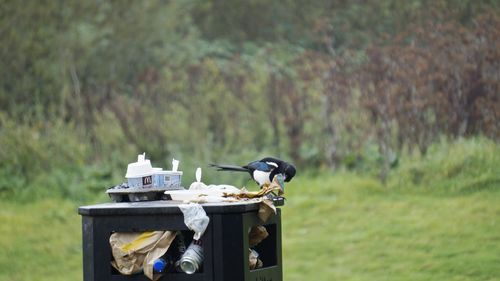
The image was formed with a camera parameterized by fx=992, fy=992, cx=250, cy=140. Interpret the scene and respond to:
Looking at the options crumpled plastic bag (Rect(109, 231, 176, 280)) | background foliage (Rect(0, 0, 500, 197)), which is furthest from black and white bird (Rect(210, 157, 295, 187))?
background foliage (Rect(0, 0, 500, 197))

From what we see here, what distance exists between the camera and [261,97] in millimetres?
8312

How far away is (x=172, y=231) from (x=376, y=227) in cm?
344

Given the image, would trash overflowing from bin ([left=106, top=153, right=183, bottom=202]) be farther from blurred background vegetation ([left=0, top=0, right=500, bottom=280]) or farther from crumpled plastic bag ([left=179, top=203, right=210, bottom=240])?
blurred background vegetation ([left=0, top=0, right=500, bottom=280])

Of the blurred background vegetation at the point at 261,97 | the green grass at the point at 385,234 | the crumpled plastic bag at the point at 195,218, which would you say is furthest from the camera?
the blurred background vegetation at the point at 261,97

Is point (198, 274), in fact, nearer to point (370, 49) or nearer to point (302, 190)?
point (302, 190)

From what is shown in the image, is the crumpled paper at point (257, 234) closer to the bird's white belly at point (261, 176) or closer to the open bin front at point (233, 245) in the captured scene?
the open bin front at point (233, 245)

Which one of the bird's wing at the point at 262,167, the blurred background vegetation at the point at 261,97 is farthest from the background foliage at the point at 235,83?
the bird's wing at the point at 262,167

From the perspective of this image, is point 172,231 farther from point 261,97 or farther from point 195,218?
point 261,97

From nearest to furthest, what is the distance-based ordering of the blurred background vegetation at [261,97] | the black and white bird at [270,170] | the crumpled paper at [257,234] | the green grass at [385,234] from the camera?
the crumpled paper at [257,234]
the black and white bird at [270,170]
the green grass at [385,234]
the blurred background vegetation at [261,97]

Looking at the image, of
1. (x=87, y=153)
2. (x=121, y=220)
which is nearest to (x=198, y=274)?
(x=121, y=220)

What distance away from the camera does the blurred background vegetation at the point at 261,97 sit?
7277 millimetres

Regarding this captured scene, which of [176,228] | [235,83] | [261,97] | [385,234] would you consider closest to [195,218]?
[176,228]

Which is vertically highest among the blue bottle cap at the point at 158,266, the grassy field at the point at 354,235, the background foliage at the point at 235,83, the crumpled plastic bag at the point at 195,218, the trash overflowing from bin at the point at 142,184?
the background foliage at the point at 235,83

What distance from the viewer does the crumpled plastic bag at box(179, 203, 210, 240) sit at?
11.4 feet
